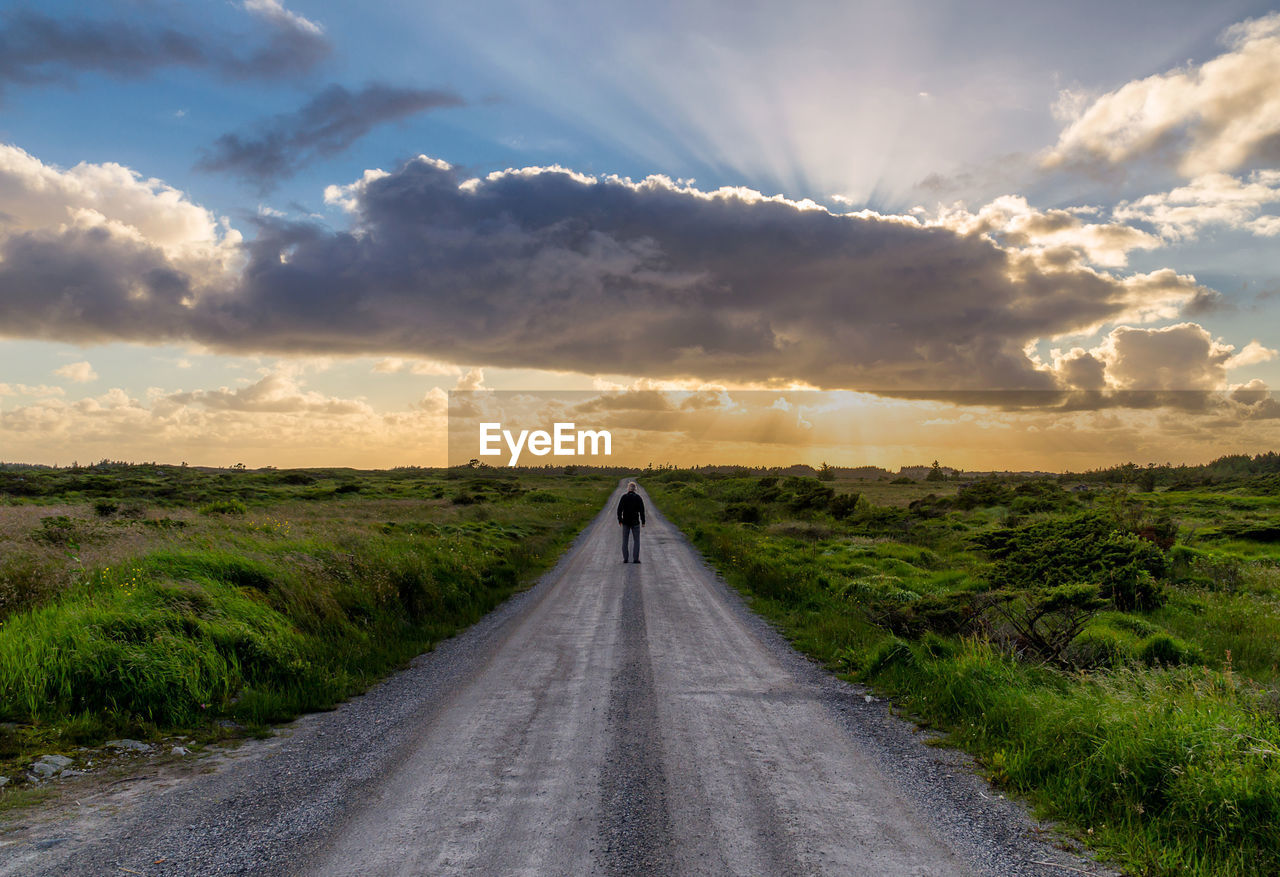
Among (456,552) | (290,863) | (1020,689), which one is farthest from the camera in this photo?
(456,552)

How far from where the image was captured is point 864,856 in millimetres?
4723

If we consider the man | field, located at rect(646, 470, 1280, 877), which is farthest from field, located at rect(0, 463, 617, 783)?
field, located at rect(646, 470, 1280, 877)

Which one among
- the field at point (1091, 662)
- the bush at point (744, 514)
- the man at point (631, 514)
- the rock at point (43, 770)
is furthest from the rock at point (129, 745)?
the bush at point (744, 514)

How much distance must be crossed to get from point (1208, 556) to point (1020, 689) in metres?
19.6

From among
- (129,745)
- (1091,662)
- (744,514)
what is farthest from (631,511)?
(744,514)

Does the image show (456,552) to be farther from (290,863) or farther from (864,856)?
(864,856)

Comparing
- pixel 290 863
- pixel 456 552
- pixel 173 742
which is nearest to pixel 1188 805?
pixel 290 863

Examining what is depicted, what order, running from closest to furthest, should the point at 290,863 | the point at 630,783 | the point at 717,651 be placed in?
the point at 290,863
the point at 630,783
the point at 717,651

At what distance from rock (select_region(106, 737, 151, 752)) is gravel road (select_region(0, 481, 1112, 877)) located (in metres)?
0.61

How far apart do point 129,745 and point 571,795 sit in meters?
4.85

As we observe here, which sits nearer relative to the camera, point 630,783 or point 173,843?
point 173,843

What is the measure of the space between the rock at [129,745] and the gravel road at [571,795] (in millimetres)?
614

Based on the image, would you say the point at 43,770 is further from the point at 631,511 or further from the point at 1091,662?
the point at 631,511

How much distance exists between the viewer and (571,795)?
18.3 ft
